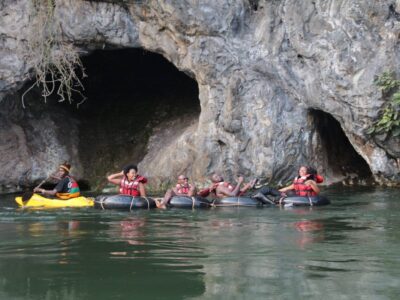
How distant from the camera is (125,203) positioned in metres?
14.3

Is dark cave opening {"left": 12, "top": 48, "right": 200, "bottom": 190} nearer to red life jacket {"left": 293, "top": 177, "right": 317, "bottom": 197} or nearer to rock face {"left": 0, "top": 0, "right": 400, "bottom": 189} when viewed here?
rock face {"left": 0, "top": 0, "right": 400, "bottom": 189}

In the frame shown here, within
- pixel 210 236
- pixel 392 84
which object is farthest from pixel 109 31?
pixel 210 236

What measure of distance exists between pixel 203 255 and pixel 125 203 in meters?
6.08

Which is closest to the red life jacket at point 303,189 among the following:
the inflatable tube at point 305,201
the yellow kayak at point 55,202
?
the inflatable tube at point 305,201

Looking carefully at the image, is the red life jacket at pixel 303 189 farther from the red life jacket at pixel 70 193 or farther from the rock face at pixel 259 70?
the red life jacket at pixel 70 193

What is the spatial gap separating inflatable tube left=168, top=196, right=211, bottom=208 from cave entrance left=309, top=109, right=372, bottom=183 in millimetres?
5315

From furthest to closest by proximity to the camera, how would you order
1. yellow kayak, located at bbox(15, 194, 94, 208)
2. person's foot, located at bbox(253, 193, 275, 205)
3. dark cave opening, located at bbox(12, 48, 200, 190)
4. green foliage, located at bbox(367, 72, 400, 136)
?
dark cave opening, located at bbox(12, 48, 200, 190) → green foliage, located at bbox(367, 72, 400, 136) → yellow kayak, located at bbox(15, 194, 94, 208) → person's foot, located at bbox(253, 193, 275, 205)

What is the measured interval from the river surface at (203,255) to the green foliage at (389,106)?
3341 millimetres

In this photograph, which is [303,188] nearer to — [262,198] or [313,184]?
[313,184]

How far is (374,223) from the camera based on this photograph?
11.5 m

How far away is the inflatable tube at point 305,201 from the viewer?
1439cm

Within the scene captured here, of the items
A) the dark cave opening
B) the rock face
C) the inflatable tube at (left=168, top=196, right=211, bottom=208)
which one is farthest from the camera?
the dark cave opening

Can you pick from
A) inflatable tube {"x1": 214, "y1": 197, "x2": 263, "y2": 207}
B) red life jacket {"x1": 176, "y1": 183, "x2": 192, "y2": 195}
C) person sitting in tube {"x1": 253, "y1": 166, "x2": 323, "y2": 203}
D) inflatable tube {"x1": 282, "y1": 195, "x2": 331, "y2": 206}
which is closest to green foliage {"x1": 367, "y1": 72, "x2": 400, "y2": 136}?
person sitting in tube {"x1": 253, "y1": 166, "x2": 323, "y2": 203}

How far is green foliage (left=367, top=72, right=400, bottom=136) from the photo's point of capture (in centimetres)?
1603
